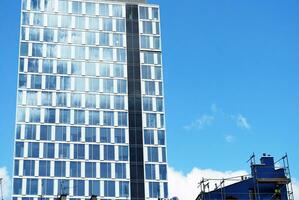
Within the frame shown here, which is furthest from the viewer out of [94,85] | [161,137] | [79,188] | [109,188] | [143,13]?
[143,13]

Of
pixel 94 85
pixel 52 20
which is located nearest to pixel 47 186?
pixel 94 85

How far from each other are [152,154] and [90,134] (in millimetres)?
14140

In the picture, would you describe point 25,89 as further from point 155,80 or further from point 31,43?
point 155,80

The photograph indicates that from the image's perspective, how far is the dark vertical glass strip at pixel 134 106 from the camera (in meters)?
134

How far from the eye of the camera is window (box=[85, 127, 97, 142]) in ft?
447

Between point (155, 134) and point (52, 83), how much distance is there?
25447mm

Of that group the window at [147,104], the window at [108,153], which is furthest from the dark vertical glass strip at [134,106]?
the window at [108,153]

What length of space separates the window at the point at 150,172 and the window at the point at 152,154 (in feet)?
5.37

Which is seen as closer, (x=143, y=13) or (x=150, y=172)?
(x=150, y=172)

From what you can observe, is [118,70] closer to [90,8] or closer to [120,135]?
[120,135]

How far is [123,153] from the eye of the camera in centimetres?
13625

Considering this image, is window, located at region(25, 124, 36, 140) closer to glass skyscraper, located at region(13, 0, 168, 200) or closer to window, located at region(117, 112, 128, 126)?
glass skyscraper, located at region(13, 0, 168, 200)

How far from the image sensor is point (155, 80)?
146 meters

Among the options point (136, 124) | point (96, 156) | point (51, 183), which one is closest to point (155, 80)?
point (136, 124)
